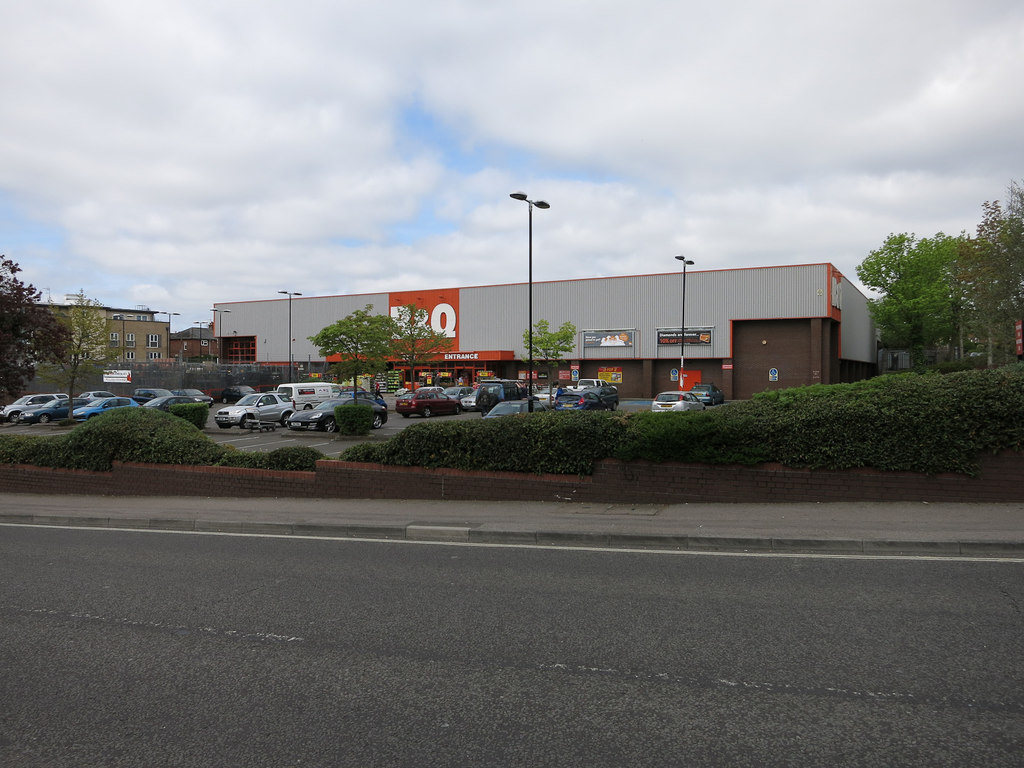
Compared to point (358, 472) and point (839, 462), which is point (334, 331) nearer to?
point (358, 472)

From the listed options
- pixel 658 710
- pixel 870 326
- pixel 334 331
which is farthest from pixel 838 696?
pixel 870 326

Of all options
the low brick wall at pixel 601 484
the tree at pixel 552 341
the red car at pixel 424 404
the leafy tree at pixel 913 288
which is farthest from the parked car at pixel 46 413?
the leafy tree at pixel 913 288

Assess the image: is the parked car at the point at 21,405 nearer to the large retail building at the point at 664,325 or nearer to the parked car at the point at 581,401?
the parked car at the point at 581,401

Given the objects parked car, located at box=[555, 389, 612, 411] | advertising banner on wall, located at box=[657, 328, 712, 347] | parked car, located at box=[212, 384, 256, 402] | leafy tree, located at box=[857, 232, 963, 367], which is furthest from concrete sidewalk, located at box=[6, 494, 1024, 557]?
leafy tree, located at box=[857, 232, 963, 367]

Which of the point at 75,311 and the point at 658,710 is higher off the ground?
the point at 75,311

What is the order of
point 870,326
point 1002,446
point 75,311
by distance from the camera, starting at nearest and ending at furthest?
point 1002,446 < point 75,311 < point 870,326

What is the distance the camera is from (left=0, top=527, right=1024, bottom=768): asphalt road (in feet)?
13.0

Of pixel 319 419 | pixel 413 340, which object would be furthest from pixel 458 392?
→ pixel 319 419

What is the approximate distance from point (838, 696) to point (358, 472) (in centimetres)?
985

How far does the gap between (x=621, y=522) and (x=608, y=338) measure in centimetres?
5141

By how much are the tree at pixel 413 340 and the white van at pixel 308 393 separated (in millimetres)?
15860

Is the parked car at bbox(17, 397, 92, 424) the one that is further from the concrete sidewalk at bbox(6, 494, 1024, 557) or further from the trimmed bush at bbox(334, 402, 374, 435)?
the concrete sidewalk at bbox(6, 494, 1024, 557)

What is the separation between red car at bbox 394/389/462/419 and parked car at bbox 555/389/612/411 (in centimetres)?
735

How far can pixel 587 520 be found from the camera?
34.1ft
